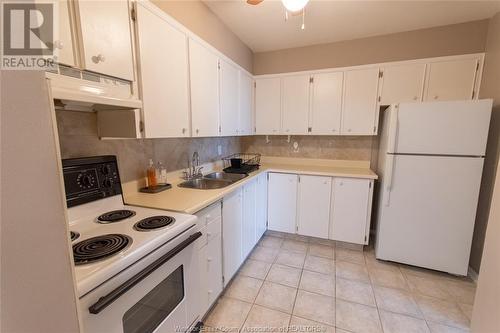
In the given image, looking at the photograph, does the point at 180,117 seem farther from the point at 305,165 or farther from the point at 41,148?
the point at 305,165

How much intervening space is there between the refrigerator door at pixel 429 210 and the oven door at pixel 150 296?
6.80 feet

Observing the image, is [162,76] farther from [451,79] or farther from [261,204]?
[451,79]

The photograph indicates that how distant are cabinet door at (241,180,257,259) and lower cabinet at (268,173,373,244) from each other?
1.70 feet

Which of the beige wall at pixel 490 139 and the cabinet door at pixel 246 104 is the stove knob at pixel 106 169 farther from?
the beige wall at pixel 490 139

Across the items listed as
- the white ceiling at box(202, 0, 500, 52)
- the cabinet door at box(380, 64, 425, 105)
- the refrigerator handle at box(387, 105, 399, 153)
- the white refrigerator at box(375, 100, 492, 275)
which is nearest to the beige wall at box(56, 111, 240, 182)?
the white ceiling at box(202, 0, 500, 52)

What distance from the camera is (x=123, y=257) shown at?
870 millimetres

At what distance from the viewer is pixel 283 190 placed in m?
2.90

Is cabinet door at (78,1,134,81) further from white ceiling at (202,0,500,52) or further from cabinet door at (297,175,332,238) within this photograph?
cabinet door at (297,175,332,238)

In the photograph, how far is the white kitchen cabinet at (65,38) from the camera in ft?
3.04

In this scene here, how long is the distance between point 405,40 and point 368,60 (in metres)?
0.41

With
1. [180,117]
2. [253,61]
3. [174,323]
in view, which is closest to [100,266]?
[174,323]

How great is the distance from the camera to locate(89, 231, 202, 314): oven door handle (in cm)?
77

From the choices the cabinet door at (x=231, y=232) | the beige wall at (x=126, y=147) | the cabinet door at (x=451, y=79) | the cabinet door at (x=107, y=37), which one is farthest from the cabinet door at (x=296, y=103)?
the cabinet door at (x=107, y=37)

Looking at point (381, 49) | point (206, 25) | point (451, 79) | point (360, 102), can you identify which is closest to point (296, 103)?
point (360, 102)
